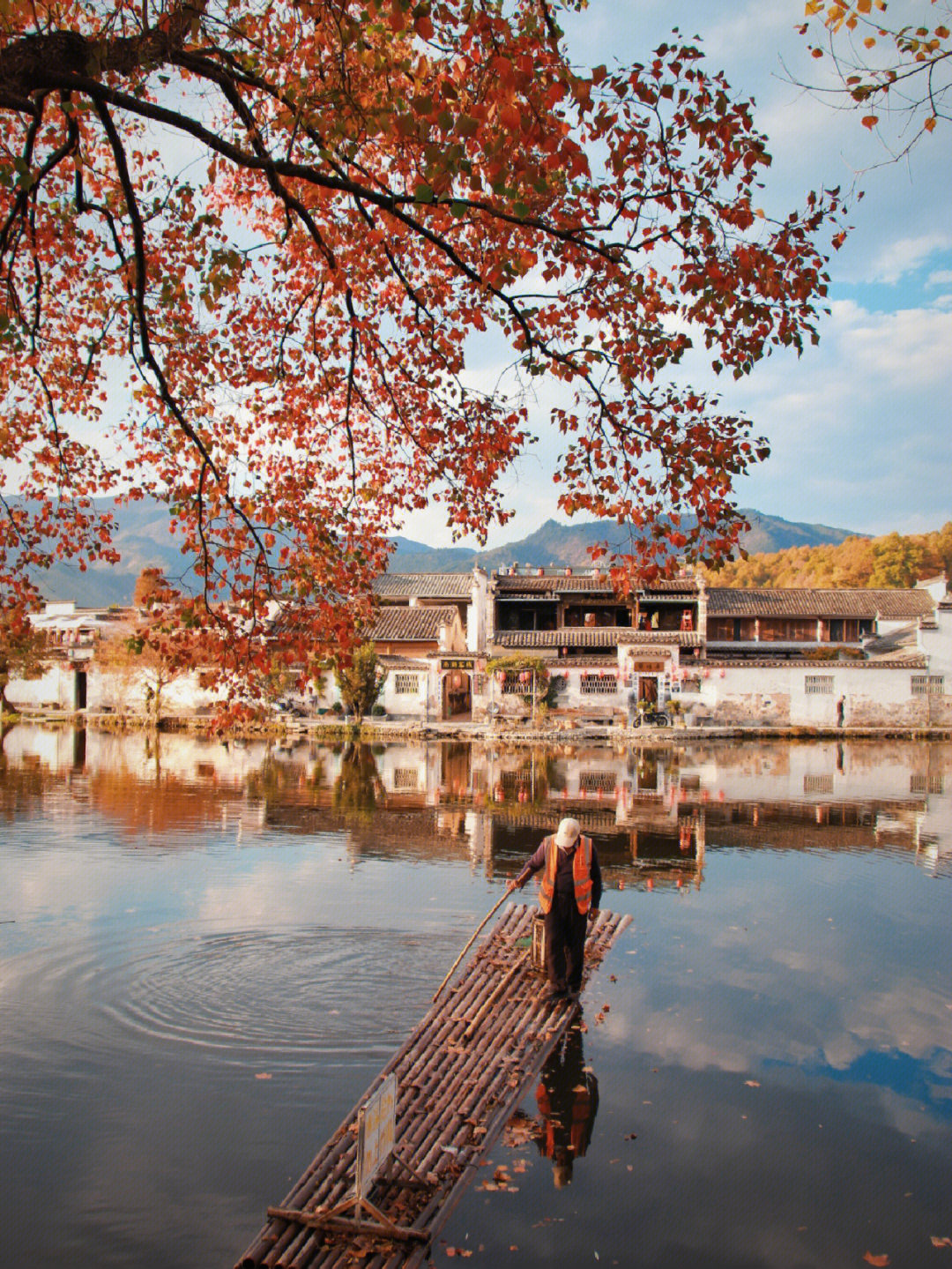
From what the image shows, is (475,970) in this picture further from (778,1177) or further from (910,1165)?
(910,1165)

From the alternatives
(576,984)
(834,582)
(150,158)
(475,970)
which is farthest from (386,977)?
(834,582)

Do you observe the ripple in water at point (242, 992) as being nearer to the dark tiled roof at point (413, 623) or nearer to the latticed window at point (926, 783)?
the latticed window at point (926, 783)

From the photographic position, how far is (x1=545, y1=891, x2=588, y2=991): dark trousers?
7.54 metres

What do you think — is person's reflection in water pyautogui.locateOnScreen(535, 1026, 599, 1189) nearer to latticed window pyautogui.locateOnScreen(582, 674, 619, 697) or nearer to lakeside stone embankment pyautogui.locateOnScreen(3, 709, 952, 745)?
lakeside stone embankment pyautogui.locateOnScreen(3, 709, 952, 745)

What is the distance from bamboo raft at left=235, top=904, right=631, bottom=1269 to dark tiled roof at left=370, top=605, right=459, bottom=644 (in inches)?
1293

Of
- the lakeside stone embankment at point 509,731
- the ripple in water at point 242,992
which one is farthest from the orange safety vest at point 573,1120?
the lakeside stone embankment at point 509,731

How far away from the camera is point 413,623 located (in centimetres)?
4228

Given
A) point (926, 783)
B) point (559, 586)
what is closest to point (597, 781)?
point (926, 783)

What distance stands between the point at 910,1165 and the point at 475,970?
3530mm

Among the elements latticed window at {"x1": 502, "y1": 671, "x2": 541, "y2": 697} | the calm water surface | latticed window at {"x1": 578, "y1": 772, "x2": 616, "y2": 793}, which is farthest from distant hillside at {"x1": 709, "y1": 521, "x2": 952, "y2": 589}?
the calm water surface

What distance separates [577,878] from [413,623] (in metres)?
35.0

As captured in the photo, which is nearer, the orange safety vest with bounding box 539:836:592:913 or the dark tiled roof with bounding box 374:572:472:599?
the orange safety vest with bounding box 539:836:592:913

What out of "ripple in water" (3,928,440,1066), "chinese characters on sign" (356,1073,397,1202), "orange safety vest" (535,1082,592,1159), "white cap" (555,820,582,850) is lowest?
"orange safety vest" (535,1082,592,1159)

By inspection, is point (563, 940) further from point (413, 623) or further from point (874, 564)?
point (874, 564)
